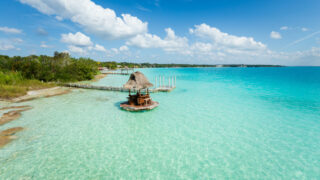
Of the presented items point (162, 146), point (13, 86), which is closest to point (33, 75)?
point (13, 86)

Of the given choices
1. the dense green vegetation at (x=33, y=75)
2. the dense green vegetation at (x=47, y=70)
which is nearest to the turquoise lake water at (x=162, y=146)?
the dense green vegetation at (x=33, y=75)

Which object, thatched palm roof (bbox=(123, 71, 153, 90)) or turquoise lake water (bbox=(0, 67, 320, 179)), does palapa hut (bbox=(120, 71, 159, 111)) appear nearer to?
thatched palm roof (bbox=(123, 71, 153, 90))

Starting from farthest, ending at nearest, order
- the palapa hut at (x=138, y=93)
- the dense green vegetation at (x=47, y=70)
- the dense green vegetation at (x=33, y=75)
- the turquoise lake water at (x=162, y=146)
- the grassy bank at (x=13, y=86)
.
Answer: the dense green vegetation at (x=47, y=70), the dense green vegetation at (x=33, y=75), the grassy bank at (x=13, y=86), the palapa hut at (x=138, y=93), the turquoise lake water at (x=162, y=146)

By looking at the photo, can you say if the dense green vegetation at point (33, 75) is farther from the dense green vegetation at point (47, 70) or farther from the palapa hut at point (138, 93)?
the palapa hut at point (138, 93)

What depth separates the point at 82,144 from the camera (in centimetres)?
804

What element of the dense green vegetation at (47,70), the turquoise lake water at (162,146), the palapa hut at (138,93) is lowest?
the turquoise lake water at (162,146)

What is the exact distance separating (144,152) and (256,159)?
5.41m

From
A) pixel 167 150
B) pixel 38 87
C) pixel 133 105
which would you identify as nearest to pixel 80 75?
pixel 38 87

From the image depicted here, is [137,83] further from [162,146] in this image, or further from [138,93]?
[162,146]

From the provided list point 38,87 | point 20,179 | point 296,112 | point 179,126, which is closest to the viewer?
point 20,179

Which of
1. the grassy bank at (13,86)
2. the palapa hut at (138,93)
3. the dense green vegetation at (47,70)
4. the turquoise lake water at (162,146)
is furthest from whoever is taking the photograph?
the dense green vegetation at (47,70)

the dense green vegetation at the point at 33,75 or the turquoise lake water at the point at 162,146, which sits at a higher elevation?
the dense green vegetation at the point at 33,75

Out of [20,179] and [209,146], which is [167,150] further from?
[20,179]

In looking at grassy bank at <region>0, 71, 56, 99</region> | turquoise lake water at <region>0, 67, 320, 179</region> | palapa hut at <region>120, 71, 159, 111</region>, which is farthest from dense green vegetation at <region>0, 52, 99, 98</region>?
palapa hut at <region>120, 71, 159, 111</region>
